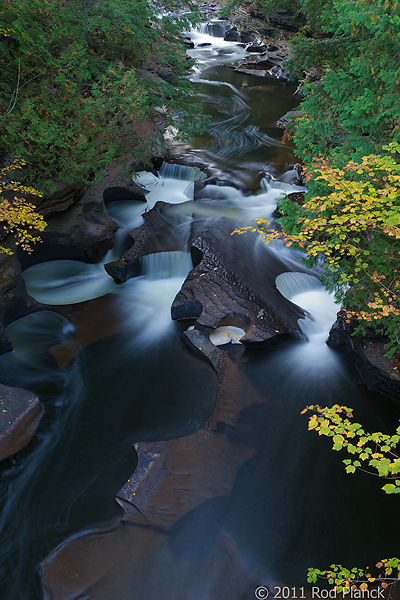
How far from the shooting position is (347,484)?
620cm

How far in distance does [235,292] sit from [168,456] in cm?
406

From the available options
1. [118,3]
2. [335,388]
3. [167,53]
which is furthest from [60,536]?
[167,53]

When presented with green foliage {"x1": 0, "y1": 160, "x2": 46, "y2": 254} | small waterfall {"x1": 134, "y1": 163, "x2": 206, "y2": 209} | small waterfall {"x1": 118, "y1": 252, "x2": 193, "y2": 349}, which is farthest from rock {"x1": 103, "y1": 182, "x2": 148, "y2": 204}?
green foliage {"x1": 0, "y1": 160, "x2": 46, "y2": 254}

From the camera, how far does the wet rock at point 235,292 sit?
8500 millimetres

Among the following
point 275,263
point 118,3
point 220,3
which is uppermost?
point 220,3

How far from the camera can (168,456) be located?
248 inches

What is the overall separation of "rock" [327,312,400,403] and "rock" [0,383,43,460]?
245 inches

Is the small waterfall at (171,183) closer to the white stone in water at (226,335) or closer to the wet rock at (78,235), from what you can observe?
the wet rock at (78,235)

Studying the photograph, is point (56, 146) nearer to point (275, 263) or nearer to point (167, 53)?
point (167, 53)

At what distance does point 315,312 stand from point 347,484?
4078 mm

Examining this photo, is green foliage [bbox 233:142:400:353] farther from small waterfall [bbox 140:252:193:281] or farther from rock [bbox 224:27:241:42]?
rock [bbox 224:27:241:42]

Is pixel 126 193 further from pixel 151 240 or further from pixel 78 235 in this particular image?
pixel 151 240

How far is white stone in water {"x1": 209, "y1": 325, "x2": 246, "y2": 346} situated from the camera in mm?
8500

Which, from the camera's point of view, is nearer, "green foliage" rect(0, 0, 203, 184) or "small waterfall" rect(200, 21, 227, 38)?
"green foliage" rect(0, 0, 203, 184)
